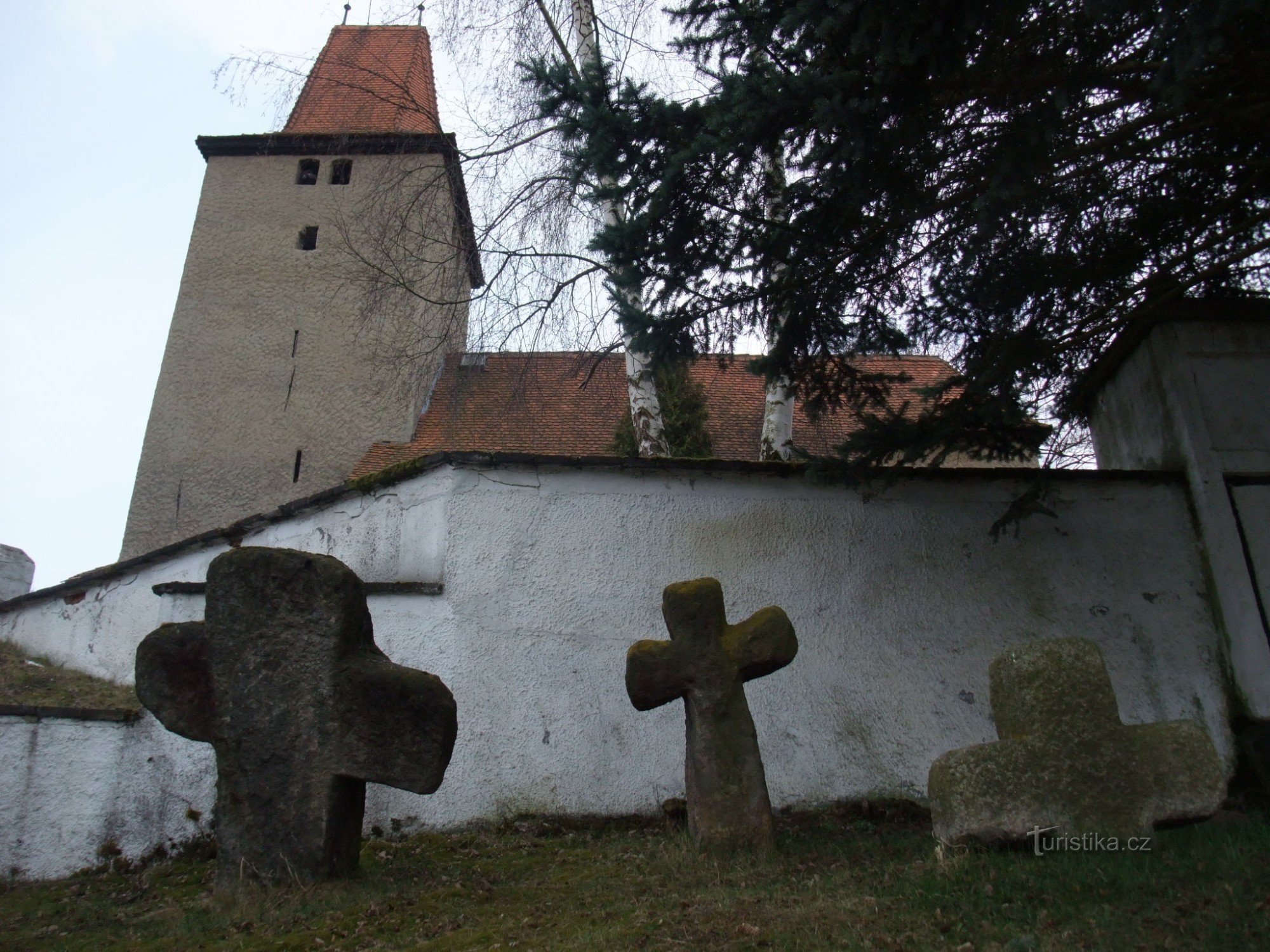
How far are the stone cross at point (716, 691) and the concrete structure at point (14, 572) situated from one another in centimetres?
773

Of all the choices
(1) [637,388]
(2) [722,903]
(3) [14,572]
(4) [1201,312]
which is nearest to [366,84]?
(1) [637,388]

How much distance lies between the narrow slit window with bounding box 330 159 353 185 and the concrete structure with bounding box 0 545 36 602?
12.4 meters

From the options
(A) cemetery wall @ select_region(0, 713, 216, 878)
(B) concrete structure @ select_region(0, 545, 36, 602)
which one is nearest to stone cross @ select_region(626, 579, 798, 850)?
(A) cemetery wall @ select_region(0, 713, 216, 878)

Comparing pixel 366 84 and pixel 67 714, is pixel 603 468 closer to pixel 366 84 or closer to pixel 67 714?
pixel 67 714

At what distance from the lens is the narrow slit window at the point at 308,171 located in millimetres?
20203

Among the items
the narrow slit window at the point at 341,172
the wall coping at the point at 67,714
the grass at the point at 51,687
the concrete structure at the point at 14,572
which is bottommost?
the wall coping at the point at 67,714

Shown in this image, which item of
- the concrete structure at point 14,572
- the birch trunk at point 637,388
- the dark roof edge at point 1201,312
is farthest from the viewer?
the birch trunk at point 637,388

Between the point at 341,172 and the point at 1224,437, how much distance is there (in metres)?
18.0

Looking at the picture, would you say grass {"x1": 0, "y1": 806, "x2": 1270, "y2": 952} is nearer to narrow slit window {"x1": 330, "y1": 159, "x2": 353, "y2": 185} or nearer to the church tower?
the church tower

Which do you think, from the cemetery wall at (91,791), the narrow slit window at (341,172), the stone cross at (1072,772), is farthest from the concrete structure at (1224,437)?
the narrow slit window at (341,172)

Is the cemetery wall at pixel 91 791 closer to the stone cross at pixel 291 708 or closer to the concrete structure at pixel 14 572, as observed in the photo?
the stone cross at pixel 291 708

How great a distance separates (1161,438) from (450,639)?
18.7ft

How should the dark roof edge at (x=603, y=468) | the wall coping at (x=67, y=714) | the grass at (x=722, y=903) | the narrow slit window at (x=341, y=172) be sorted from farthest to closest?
1. the narrow slit window at (x=341, y=172)
2. the dark roof edge at (x=603, y=468)
3. the wall coping at (x=67, y=714)
4. the grass at (x=722, y=903)

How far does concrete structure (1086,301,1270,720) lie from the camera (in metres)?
6.67
